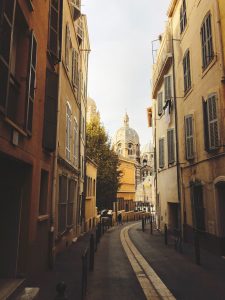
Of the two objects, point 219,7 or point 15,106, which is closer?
point 15,106

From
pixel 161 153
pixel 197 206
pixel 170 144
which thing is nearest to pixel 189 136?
pixel 197 206

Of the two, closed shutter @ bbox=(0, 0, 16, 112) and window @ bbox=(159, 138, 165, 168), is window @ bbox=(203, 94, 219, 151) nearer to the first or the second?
window @ bbox=(159, 138, 165, 168)

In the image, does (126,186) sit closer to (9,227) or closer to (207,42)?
(207,42)

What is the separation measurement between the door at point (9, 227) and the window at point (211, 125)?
725cm

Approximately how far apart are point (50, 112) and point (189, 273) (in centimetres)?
571

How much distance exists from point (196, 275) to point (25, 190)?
188 inches

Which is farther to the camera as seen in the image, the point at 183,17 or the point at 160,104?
the point at 160,104

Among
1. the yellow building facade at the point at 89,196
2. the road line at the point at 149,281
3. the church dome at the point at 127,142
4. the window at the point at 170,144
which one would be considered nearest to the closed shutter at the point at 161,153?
the window at the point at 170,144

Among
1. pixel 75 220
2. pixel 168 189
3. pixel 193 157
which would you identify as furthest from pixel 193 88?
pixel 75 220

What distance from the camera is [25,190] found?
6711 millimetres

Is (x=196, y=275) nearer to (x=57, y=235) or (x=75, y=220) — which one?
(x=57, y=235)

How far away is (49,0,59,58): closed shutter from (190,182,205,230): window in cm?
786

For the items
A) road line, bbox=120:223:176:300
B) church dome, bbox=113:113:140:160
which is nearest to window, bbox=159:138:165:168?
road line, bbox=120:223:176:300

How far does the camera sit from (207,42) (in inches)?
468
